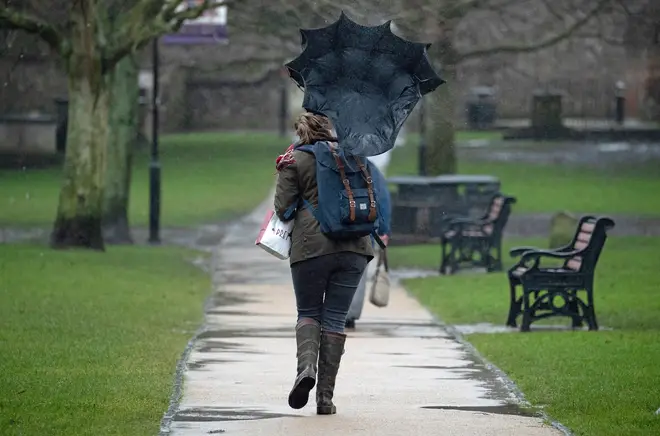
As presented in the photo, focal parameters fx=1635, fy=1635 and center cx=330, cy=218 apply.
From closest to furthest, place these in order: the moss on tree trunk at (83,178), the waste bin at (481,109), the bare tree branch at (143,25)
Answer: the bare tree branch at (143,25) < the moss on tree trunk at (83,178) < the waste bin at (481,109)

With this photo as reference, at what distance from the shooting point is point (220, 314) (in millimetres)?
16312

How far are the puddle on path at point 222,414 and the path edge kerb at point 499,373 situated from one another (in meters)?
1.52

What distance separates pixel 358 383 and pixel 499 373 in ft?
3.61

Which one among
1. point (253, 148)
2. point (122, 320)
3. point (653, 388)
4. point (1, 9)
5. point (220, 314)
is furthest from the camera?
point (253, 148)

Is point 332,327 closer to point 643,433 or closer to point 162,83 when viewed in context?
point 643,433

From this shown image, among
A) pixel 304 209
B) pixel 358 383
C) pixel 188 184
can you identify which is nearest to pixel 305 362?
pixel 304 209

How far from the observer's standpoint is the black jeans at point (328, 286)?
9.66m

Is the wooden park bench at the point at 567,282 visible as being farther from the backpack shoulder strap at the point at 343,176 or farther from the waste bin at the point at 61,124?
the waste bin at the point at 61,124

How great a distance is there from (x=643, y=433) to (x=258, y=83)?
2103 inches

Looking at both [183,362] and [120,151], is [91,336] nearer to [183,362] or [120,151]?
[183,362]

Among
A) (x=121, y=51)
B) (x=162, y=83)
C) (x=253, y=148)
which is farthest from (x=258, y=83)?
(x=121, y=51)

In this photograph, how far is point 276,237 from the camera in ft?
31.9

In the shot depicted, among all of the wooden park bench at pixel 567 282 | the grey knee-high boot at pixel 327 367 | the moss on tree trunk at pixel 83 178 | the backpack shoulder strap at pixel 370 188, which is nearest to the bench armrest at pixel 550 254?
the wooden park bench at pixel 567 282

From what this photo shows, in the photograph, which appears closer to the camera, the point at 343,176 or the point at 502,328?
the point at 343,176
